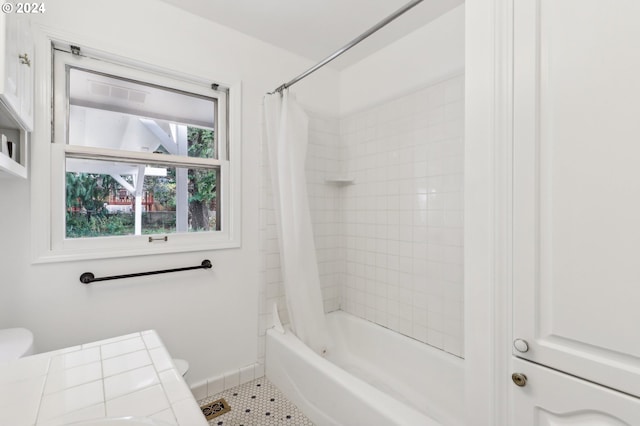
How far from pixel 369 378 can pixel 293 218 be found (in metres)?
1.26

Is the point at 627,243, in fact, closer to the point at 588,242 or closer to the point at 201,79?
the point at 588,242

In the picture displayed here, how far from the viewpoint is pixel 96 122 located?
1641 mm

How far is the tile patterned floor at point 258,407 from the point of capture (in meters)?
1.65

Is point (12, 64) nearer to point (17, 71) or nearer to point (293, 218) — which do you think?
point (17, 71)

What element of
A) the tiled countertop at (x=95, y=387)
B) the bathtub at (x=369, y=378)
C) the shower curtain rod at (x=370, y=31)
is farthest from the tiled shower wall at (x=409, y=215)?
the tiled countertop at (x=95, y=387)

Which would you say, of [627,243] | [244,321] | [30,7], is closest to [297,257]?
[244,321]

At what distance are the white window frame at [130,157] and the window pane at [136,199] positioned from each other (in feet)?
0.19

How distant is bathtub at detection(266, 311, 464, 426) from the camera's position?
133 cm

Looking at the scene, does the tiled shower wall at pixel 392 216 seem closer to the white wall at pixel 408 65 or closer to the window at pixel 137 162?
the white wall at pixel 408 65

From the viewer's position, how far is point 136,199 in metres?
1.74

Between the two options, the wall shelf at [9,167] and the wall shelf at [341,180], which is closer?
the wall shelf at [9,167]

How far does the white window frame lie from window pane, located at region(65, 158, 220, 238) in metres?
0.06

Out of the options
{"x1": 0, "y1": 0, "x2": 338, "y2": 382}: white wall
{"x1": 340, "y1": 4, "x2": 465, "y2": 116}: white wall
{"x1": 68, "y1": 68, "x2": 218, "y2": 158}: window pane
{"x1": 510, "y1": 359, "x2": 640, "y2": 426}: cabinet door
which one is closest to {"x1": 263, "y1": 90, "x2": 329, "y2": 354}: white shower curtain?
{"x1": 0, "y1": 0, "x2": 338, "y2": 382}: white wall

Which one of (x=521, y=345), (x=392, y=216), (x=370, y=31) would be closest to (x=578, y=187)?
(x=521, y=345)
